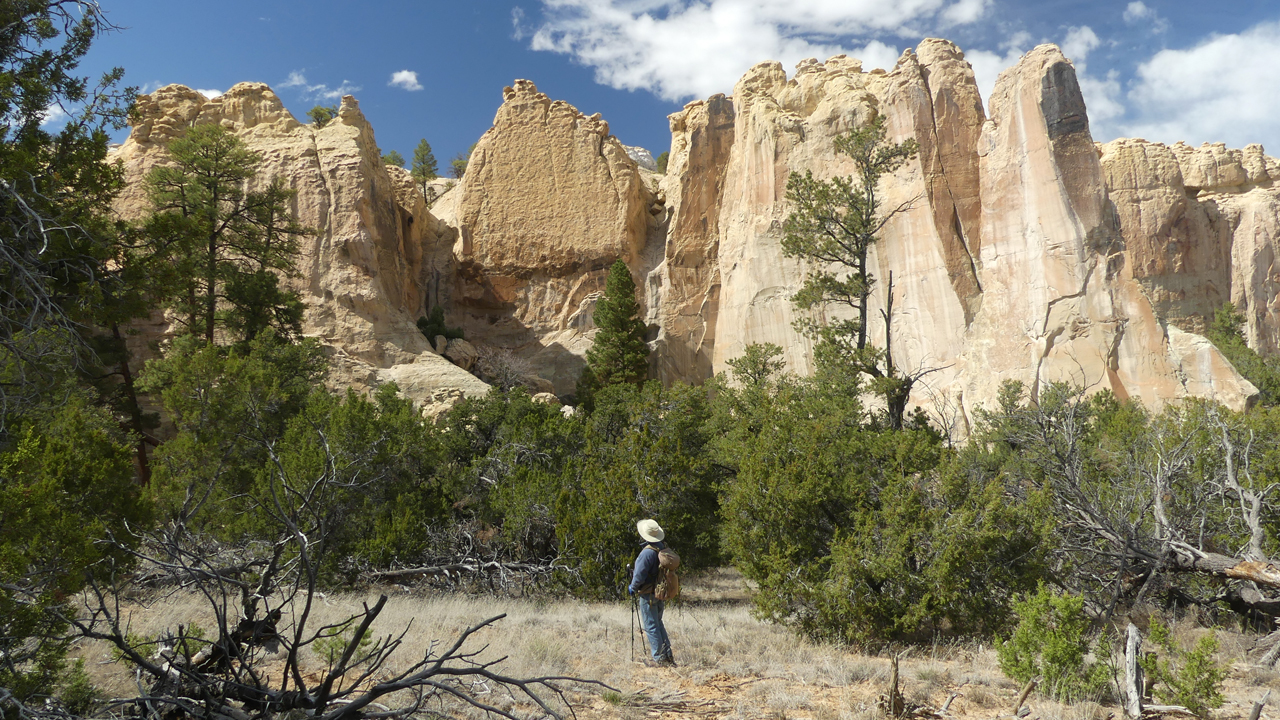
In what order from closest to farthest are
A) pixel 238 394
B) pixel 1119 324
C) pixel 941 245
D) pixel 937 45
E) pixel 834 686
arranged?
pixel 834 686
pixel 238 394
pixel 1119 324
pixel 941 245
pixel 937 45

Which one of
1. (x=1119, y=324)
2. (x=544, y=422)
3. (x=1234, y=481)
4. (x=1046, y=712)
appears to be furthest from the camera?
(x=1119, y=324)

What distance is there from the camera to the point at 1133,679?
557 cm

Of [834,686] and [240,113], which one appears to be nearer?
[834,686]

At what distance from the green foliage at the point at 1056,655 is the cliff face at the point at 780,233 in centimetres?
1938

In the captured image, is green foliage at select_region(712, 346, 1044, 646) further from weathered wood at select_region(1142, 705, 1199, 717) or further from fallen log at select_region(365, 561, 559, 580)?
fallen log at select_region(365, 561, 559, 580)

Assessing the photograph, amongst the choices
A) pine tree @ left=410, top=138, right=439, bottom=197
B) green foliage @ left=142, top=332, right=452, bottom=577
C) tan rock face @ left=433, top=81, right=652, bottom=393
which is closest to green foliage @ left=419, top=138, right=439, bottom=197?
pine tree @ left=410, top=138, right=439, bottom=197

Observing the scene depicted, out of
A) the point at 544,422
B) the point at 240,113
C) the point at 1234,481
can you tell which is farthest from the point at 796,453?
the point at 240,113

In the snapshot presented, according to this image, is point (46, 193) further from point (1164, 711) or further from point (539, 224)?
point (539, 224)

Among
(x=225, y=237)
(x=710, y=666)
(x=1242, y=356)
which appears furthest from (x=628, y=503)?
Answer: (x=1242, y=356)

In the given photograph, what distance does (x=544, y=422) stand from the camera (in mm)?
15281

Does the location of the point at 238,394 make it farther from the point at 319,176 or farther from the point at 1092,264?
the point at 1092,264

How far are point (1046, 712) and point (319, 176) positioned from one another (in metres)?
30.9

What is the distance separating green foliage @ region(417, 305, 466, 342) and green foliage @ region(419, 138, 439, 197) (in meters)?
19.8

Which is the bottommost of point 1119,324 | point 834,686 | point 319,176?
point 834,686
